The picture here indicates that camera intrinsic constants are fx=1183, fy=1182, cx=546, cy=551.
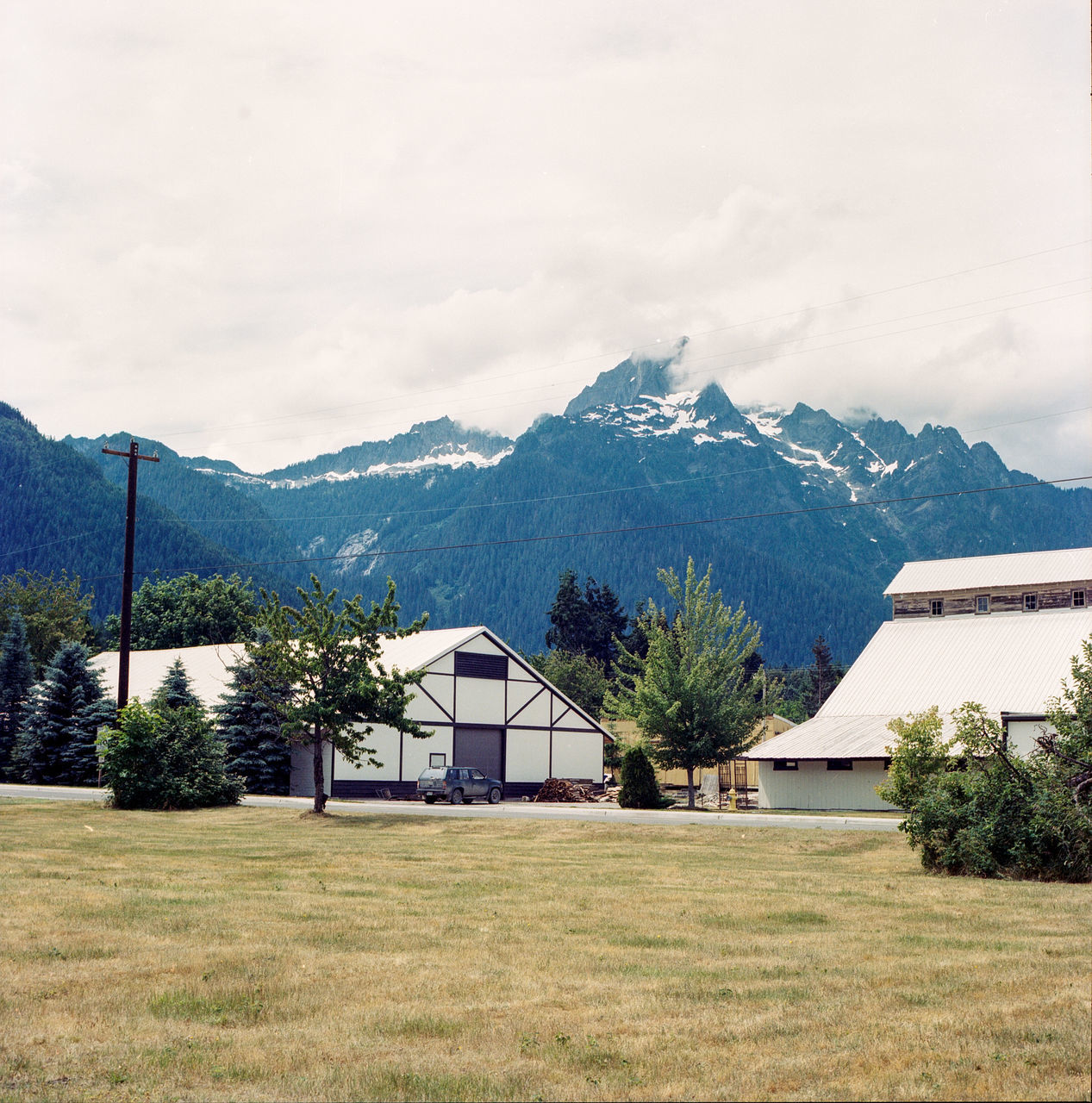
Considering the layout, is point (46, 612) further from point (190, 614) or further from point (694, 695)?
point (694, 695)

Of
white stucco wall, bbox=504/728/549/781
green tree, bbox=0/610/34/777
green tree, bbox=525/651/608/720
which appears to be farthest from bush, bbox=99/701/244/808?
green tree, bbox=525/651/608/720

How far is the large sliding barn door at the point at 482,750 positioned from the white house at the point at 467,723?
5 centimetres

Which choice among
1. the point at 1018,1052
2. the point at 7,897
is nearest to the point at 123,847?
the point at 7,897

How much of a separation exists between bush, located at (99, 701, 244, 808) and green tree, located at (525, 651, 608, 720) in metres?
58.9

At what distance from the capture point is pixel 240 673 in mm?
53312

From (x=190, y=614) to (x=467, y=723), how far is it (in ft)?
139

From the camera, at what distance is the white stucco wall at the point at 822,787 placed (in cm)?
4728

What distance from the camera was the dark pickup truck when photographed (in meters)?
50.3

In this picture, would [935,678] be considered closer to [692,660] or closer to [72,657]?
[692,660]

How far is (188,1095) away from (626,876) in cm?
1344

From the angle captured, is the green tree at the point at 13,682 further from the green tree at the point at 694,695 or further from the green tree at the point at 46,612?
the green tree at the point at 694,695

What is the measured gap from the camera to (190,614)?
93.7 m

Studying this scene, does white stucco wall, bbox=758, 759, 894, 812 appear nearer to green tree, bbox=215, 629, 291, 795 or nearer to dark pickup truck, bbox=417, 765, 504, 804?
dark pickup truck, bbox=417, 765, 504, 804

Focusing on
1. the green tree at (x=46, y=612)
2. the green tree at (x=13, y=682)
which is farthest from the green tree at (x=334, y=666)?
the green tree at (x=46, y=612)
